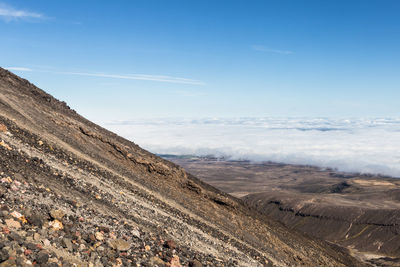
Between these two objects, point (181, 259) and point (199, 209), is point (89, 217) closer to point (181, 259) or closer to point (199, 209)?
point (181, 259)

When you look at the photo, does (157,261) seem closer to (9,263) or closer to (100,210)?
(100,210)

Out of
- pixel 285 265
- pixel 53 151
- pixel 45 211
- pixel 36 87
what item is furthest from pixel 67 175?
pixel 36 87

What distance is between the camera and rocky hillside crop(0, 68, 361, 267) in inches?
437

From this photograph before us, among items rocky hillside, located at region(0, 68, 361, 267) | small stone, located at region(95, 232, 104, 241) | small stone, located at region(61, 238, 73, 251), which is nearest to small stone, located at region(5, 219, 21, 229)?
rocky hillside, located at region(0, 68, 361, 267)

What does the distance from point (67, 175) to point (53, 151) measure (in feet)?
13.0

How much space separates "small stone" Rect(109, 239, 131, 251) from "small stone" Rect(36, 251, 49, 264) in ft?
10.9

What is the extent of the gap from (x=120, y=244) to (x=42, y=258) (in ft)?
12.7

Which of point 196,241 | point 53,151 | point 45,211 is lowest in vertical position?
point 196,241

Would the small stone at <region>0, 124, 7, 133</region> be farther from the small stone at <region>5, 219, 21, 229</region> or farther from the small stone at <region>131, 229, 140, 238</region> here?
the small stone at <region>5, 219, 21, 229</region>

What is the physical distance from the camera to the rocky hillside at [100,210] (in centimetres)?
1109

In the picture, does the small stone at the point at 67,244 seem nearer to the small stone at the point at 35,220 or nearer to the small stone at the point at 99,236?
the small stone at the point at 35,220

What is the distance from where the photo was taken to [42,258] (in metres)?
9.33

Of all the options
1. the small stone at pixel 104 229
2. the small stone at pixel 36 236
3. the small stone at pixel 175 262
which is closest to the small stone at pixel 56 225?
the small stone at pixel 36 236

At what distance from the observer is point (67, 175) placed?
18.5 m
